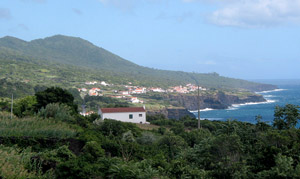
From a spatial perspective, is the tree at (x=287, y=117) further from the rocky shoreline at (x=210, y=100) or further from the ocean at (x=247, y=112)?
the rocky shoreline at (x=210, y=100)

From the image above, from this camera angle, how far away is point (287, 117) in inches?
474

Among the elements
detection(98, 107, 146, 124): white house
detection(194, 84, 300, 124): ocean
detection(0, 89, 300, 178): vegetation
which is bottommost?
detection(194, 84, 300, 124): ocean

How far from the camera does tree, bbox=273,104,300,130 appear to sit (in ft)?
39.1

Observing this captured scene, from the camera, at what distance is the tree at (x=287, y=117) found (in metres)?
11.9

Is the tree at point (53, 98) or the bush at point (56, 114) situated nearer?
the bush at point (56, 114)

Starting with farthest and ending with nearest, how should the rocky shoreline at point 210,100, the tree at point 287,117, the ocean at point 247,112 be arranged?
1. the rocky shoreline at point 210,100
2. the ocean at point 247,112
3. the tree at point 287,117

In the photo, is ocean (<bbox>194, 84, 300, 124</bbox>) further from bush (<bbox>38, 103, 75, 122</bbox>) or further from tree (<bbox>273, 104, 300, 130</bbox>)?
Result: tree (<bbox>273, 104, 300, 130</bbox>)

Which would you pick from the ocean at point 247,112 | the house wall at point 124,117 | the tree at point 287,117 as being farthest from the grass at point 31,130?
the ocean at point 247,112

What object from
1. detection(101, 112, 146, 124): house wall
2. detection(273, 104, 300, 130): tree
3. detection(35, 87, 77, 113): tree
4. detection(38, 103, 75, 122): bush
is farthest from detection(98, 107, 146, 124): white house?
detection(273, 104, 300, 130): tree

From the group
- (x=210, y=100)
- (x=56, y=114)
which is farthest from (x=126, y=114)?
(x=210, y=100)

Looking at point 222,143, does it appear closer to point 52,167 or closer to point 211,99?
point 52,167

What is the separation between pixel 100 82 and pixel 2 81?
43.1 metres

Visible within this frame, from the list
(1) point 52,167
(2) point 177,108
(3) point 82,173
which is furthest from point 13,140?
(2) point 177,108

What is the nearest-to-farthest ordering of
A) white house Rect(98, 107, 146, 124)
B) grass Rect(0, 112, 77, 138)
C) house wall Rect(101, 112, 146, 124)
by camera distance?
grass Rect(0, 112, 77, 138) → house wall Rect(101, 112, 146, 124) → white house Rect(98, 107, 146, 124)
